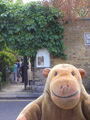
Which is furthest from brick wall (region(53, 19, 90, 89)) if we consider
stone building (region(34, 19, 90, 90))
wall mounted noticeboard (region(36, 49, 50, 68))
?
wall mounted noticeboard (region(36, 49, 50, 68))

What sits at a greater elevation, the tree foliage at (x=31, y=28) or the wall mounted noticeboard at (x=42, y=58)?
the tree foliage at (x=31, y=28)

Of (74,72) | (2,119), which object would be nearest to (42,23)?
(2,119)

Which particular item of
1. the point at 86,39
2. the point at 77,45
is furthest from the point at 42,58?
the point at 86,39

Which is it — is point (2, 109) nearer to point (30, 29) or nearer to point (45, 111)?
point (30, 29)

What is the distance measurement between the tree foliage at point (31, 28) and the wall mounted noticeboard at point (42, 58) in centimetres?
29

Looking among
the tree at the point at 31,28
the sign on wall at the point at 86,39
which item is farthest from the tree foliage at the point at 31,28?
the sign on wall at the point at 86,39

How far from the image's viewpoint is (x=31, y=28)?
809cm

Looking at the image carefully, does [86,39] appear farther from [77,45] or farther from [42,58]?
[42,58]

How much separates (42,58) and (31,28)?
1637mm

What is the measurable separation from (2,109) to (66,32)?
16.2 feet

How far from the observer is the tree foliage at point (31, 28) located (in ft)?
26.7

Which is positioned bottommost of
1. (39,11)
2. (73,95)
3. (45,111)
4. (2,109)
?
(2,109)

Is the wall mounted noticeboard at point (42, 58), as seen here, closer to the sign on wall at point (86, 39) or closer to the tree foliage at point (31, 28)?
the tree foliage at point (31, 28)

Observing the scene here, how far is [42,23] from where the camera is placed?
809 cm
